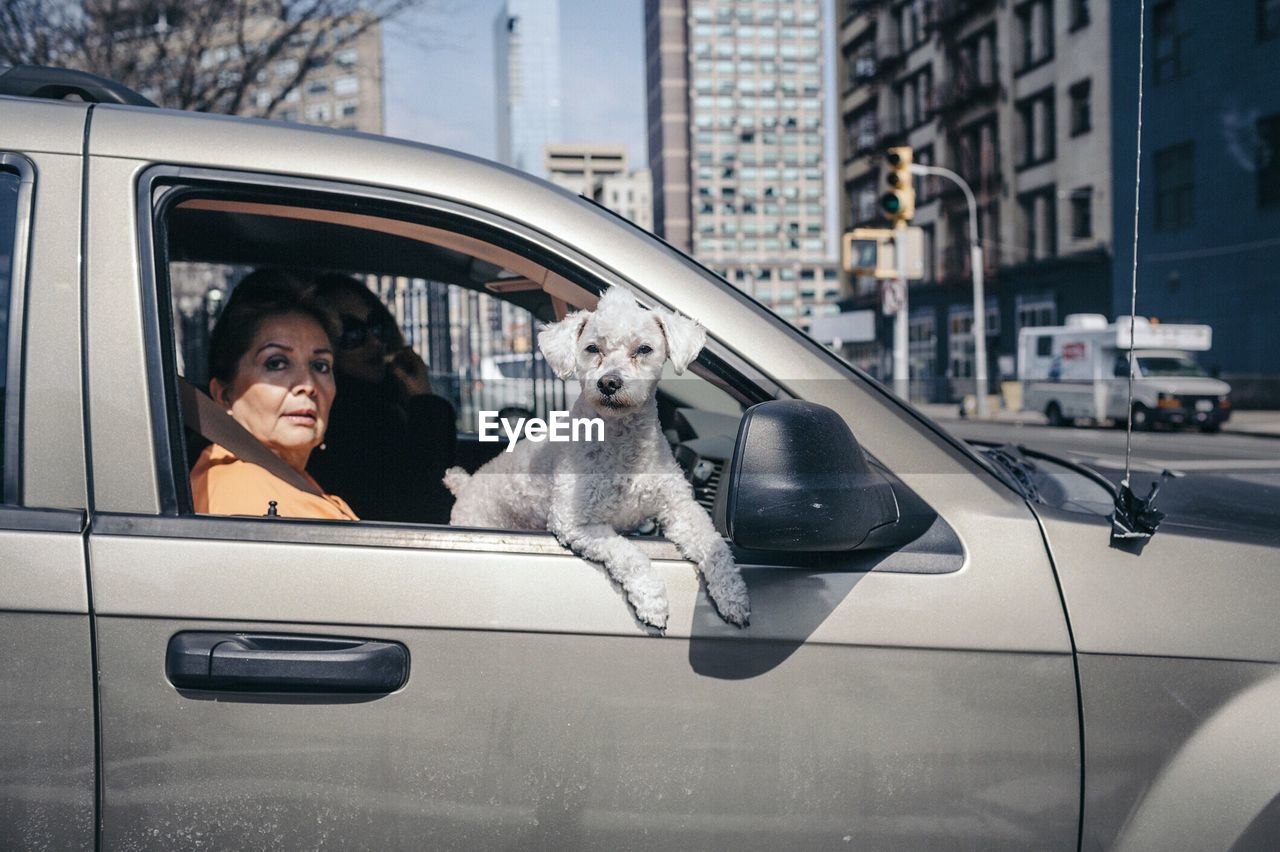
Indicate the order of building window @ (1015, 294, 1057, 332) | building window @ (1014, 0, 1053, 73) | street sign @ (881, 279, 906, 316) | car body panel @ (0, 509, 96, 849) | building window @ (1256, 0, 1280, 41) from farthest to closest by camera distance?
building window @ (1015, 294, 1057, 332) < building window @ (1014, 0, 1053, 73) < street sign @ (881, 279, 906, 316) < building window @ (1256, 0, 1280, 41) < car body panel @ (0, 509, 96, 849)

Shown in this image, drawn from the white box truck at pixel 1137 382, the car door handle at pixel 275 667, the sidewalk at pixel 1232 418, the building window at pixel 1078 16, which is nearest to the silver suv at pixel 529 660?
the car door handle at pixel 275 667

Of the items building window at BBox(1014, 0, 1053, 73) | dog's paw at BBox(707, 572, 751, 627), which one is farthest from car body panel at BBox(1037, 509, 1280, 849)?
building window at BBox(1014, 0, 1053, 73)

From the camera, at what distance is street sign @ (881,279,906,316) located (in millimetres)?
14109

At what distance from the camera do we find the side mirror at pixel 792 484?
150 cm

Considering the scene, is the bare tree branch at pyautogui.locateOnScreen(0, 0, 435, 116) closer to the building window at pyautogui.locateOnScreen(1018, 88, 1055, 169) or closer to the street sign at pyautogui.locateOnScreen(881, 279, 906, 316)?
the street sign at pyautogui.locateOnScreen(881, 279, 906, 316)

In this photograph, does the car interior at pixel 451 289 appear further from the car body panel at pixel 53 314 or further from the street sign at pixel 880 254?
the street sign at pixel 880 254

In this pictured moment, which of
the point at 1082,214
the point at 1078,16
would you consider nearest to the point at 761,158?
the point at 1082,214

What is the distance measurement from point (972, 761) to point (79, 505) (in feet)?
4.59

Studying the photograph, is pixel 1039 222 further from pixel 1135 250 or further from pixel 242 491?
pixel 242 491

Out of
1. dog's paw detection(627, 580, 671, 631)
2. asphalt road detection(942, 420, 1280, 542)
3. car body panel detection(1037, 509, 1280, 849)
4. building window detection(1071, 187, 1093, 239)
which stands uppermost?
building window detection(1071, 187, 1093, 239)

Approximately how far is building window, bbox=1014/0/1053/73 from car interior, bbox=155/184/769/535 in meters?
27.1

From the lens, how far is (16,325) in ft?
5.27

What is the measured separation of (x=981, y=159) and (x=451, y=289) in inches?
1455

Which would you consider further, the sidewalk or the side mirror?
the sidewalk
